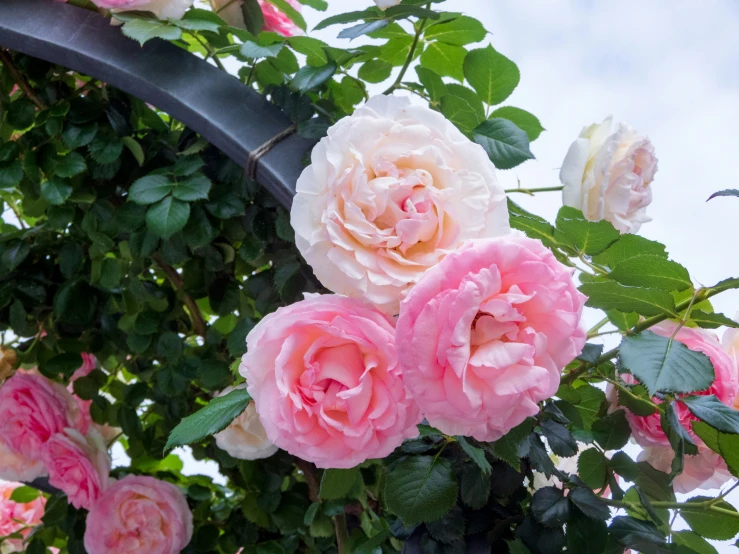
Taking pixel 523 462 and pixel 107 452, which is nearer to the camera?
pixel 523 462

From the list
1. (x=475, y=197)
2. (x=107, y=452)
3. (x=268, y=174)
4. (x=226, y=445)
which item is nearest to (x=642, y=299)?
(x=475, y=197)

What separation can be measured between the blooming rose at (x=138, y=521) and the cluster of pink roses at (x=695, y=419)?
1.49ft

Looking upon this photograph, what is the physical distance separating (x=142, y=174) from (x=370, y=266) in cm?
40

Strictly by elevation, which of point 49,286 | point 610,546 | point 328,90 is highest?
point 328,90

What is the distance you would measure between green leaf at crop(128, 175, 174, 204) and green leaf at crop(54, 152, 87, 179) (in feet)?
0.27

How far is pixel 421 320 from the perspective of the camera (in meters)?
0.33

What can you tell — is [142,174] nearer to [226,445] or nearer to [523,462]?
[226,445]

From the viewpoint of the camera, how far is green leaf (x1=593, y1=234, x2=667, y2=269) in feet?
1.44

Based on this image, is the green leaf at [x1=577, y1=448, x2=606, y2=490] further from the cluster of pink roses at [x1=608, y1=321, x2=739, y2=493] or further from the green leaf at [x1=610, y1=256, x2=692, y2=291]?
the green leaf at [x1=610, y1=256, x2=692, y2=291]

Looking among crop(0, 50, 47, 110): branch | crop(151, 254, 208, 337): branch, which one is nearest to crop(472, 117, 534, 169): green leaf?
crop(151, 254, 208, 337): branch

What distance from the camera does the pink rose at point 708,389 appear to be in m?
0.46

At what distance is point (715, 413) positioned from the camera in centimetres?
39

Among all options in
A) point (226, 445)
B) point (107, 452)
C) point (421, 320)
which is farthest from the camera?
point (107, 452)

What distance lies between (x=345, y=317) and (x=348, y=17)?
0.25 metres
